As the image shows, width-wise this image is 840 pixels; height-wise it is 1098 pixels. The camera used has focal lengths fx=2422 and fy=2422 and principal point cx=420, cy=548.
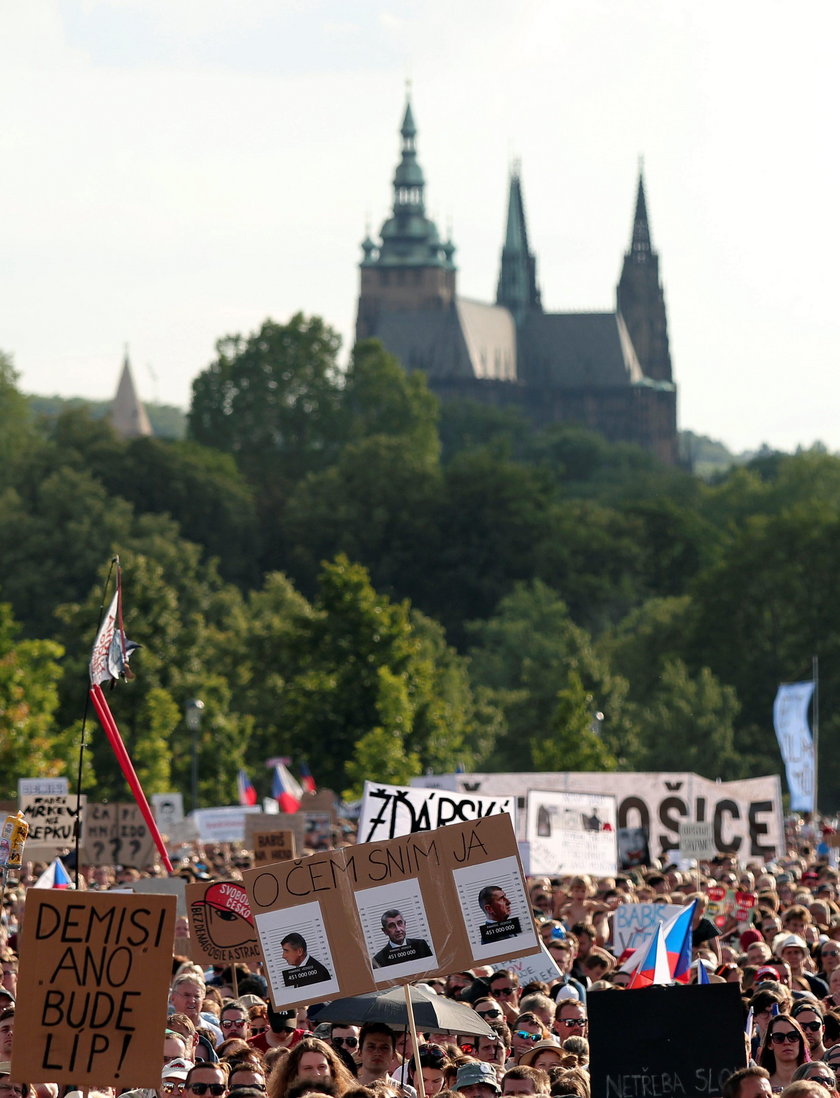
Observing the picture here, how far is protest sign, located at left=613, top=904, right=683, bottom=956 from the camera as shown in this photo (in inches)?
633

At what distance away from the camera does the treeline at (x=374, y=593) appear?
2073 inches

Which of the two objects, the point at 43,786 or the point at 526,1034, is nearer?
the point at 526,1034

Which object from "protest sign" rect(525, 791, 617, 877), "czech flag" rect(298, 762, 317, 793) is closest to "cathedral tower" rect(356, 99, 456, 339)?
"czech flag" rect(298, 762, 317, 793)

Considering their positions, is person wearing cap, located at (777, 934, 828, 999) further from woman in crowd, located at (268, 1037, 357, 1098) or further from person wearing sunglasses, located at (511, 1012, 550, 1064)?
woman in crowd, located at (268, 1037, 357, 1098)

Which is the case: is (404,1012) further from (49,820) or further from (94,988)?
(49,820)

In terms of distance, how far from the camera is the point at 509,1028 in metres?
12.6

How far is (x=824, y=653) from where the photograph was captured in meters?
81.4

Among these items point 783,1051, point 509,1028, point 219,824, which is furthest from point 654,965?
point 219,824

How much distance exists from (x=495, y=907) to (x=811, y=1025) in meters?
1.61

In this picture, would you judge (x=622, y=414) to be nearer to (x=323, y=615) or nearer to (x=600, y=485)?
(x=600, y=485)

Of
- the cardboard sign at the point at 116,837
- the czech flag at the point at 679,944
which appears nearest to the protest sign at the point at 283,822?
the cardboard sign at the point at 116,837

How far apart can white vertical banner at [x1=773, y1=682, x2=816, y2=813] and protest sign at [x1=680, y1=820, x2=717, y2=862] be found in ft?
34.3

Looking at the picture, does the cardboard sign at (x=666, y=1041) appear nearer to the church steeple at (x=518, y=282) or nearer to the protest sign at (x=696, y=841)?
the protest sign at (x=696, y=841)

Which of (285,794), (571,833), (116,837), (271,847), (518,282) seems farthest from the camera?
(518,282)
